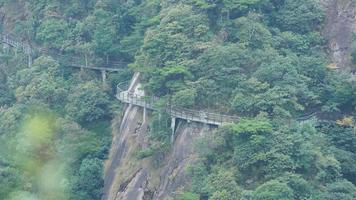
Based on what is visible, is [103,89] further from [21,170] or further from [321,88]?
[321,88]

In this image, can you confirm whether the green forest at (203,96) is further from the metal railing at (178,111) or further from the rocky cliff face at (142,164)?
the rocky cliff face at (142,164)

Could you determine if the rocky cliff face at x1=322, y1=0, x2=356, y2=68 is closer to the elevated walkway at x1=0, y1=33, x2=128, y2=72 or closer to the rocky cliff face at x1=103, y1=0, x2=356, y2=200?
the rocky cliff face at x1=103, y1=0, x2=356, y2=200

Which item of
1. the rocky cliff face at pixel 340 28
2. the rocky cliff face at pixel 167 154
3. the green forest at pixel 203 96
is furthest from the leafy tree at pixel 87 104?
the rocky cliff face at pixel 340 28

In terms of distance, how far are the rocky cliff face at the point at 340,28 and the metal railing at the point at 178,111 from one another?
9.06m

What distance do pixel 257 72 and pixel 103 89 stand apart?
14353 millimetres

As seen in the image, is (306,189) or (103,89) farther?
(103,89)

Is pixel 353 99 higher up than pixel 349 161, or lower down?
higher up

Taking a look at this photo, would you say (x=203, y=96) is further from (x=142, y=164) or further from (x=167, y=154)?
(x=142, y=164)

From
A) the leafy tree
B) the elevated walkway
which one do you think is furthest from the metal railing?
the elevated walkway

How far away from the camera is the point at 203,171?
1478 inches

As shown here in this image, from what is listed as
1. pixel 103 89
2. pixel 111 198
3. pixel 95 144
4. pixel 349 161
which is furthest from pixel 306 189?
pixel 103 89

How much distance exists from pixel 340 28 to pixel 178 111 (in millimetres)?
12169

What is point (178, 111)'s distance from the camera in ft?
139

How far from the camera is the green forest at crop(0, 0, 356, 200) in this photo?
118 ft
